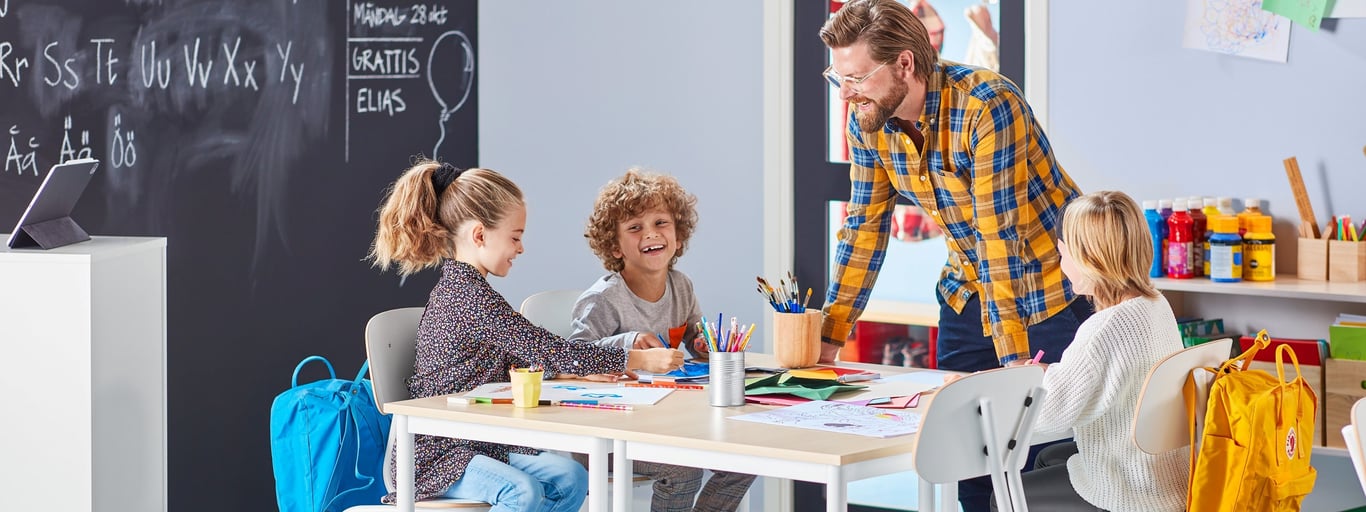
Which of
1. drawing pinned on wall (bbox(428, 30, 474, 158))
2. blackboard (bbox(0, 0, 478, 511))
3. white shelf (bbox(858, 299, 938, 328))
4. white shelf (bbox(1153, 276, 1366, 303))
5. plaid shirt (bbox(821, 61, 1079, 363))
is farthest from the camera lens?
drawing pinned on wall (bbox(428, 30, 474, 158))

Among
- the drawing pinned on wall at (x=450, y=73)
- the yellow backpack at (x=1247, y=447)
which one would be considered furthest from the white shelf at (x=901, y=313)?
the yellow backpack at (x=1247, y=447)

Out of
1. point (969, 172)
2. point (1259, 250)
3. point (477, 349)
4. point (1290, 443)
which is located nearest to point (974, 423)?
point (1290, 443)

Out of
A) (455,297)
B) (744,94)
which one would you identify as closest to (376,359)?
(455,297)

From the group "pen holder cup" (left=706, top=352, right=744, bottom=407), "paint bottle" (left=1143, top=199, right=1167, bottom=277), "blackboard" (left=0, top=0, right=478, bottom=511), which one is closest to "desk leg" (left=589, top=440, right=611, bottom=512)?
"pen holder cup" (left=706, top=352, right=744, bottom=407)

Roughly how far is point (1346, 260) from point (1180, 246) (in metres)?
0.38

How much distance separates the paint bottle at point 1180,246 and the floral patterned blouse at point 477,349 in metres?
1.56

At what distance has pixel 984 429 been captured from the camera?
2.20 metres

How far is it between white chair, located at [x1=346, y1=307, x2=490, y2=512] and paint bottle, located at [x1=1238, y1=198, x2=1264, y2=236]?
2.01 m

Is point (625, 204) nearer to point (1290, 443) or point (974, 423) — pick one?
point (974, 423)

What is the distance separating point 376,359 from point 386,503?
29 centimetres

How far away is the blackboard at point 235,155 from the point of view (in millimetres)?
3301

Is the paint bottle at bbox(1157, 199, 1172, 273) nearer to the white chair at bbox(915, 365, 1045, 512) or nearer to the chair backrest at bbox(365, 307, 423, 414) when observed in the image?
the white chair at bbox(915, 365, 1045, 512)

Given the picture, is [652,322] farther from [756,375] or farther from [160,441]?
[160,441]

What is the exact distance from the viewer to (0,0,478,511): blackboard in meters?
3.30
